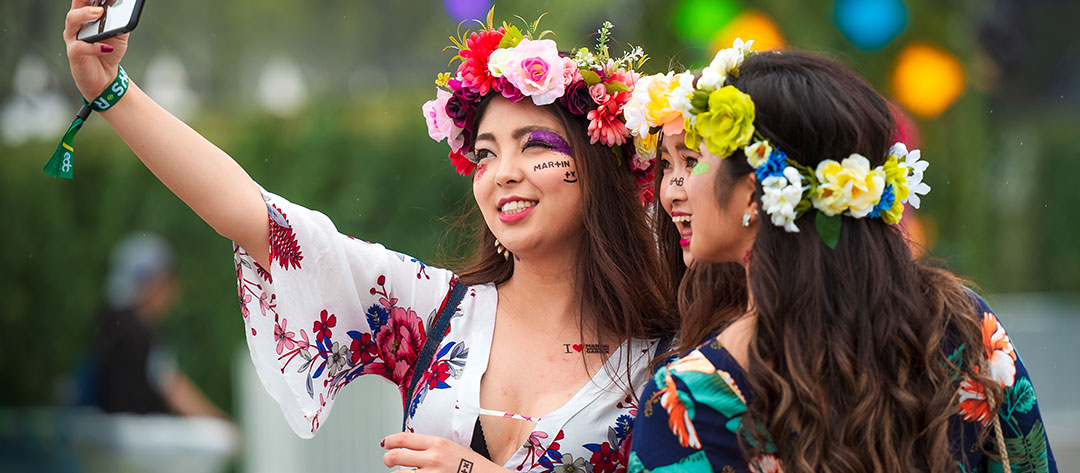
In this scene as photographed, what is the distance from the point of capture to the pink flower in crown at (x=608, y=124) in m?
2.72

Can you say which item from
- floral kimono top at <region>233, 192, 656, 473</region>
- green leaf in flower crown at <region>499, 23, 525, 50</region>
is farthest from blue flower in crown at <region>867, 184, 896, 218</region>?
green leaf in flower crown at <region>499, 23, 525, 50</region>

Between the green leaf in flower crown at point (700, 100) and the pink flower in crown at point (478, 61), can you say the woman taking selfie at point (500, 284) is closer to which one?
the pink flower in crown at point (478, 61)

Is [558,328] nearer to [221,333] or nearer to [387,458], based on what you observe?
[387,458]

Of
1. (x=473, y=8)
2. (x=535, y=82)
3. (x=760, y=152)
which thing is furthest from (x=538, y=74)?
(x=473, y=8)

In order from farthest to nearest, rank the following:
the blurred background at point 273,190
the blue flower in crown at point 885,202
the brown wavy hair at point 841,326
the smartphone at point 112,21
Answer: the blurred background at point 273,190 → the smartphone at point 112,21 → the blue flower in crown at point 885,202 → the brown wavy hair at point 841,326

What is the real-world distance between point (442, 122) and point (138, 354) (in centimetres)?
465

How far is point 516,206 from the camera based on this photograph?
2.71m

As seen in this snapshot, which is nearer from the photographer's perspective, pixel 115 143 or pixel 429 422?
pixel 429 422

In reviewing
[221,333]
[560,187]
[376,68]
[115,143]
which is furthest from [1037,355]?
[376,68]

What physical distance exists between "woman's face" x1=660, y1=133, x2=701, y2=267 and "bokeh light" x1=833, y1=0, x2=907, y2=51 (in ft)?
16.5

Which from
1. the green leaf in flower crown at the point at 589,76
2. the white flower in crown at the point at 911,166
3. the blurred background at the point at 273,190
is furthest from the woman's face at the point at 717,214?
the blurred background at the point at 273,190

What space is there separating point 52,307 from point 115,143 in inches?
55.8

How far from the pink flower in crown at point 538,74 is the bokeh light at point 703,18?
15.4 ft

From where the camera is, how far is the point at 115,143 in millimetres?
8742
